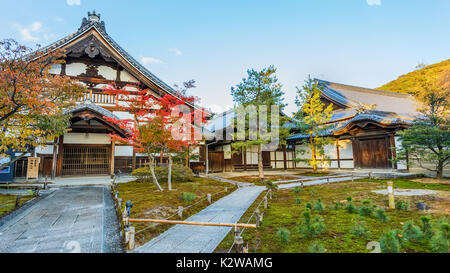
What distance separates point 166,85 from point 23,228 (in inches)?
508

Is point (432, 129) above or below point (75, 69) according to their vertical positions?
below

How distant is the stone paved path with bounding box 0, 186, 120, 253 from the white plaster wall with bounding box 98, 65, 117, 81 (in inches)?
424

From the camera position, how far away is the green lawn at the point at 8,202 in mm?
6516

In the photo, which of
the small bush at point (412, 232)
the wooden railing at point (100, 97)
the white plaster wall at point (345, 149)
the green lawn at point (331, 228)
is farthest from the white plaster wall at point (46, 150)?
the white plaster wall at point (345, 149)

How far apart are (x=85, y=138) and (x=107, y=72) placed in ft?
17.1

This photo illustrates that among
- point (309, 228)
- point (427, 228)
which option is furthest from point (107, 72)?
point (427, 228)

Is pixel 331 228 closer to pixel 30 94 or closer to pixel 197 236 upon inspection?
pixel 197 236

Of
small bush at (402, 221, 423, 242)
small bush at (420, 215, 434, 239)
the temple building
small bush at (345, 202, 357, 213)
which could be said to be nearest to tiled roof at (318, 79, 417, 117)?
the temple building

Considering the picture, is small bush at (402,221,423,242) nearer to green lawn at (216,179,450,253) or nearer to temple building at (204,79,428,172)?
green lawn at (216,179,450,253)

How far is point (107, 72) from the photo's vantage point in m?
15.7

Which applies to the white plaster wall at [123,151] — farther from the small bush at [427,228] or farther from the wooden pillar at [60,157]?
the small bush at [427,228]

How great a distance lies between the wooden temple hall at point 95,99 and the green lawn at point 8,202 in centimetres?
585
